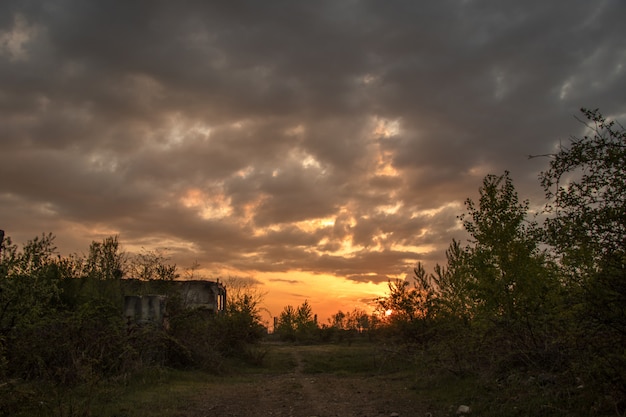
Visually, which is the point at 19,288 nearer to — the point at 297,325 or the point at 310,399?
the point at 310,399

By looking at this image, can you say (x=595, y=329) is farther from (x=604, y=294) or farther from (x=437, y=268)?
(x=437, y=268)

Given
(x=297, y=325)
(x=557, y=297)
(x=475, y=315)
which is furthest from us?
(x=297, y=325)

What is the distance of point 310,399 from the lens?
1280 centimetres

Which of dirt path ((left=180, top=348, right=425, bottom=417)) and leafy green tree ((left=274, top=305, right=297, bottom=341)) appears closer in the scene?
dirt path ((left=180, top=348, right=425, bottom=417))

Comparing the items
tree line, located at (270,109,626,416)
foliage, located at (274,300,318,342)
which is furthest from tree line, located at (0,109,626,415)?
foliage, located at (274,300,318,342)

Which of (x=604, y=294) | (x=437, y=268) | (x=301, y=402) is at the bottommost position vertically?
(x=301, y=402)

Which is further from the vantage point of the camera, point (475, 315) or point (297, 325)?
point (297, 325)

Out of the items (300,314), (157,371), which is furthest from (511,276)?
(300,314)

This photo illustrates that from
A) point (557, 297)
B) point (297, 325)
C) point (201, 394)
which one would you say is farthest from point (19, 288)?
point (297, 325)

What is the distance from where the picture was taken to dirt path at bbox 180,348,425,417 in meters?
10.9

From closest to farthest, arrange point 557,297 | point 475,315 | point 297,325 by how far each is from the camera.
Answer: point 557,297 → point 475,315 → point 297,325

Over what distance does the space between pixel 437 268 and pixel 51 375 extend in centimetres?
1841

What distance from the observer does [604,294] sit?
24.4 ft

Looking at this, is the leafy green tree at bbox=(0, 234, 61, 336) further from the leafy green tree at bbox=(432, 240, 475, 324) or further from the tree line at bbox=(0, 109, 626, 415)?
the leafy green tree at bbox=(432, 240, 475, 324)
